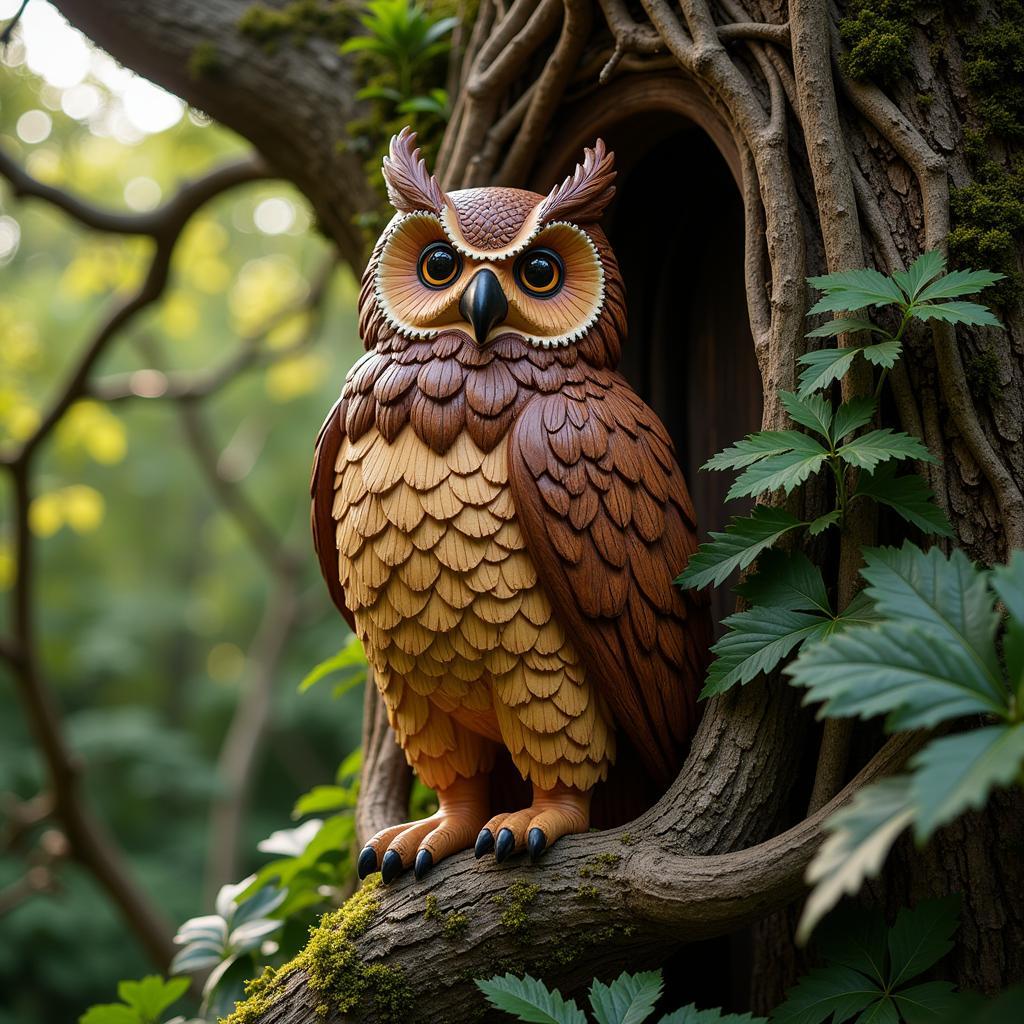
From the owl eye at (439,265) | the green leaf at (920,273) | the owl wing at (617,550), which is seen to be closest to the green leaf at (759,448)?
the owl wing at (617,550)

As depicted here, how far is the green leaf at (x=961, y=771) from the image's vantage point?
757 mm

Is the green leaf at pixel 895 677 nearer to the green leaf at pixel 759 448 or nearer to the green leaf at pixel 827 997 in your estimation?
the green leaf at pixel 759 448

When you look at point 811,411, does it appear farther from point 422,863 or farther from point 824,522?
point 422,863

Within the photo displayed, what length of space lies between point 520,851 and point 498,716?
0.60ft

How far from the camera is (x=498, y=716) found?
134 cm

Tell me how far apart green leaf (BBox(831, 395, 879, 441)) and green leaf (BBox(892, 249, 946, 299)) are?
14 cm

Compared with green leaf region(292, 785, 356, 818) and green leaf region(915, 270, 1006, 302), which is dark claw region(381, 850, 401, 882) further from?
green leaf region(915, 270, 1006, 302)

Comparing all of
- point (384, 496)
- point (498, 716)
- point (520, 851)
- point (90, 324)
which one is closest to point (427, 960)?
point (520, 851)

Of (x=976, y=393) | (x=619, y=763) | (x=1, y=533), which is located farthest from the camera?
(x=1, y=533)

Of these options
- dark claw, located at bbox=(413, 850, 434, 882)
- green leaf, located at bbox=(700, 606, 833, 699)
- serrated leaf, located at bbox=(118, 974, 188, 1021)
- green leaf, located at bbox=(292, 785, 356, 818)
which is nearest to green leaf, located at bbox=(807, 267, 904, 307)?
green leaf, located at bbox=(700, 606, 833, 699)

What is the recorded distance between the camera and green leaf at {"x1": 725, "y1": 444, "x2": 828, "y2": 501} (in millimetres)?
1207

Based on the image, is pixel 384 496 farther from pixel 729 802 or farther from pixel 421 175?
pixel 729 802

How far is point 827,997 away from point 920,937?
5.5 inches

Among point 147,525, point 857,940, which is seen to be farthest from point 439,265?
point 147,525
